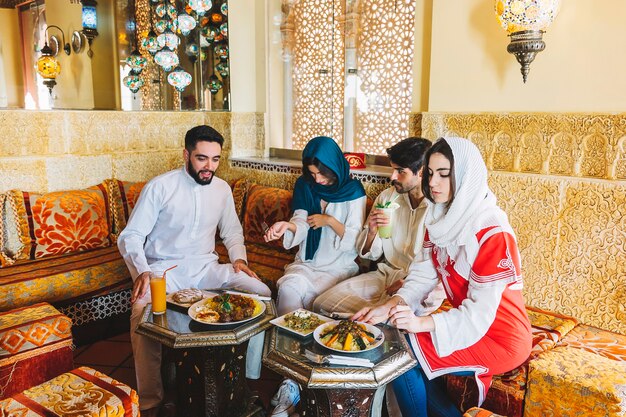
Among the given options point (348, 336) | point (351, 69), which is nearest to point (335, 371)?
point (348, 336)

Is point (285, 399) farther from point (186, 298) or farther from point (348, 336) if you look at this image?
point (348, 336)

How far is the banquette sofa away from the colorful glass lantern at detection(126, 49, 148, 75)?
113cm

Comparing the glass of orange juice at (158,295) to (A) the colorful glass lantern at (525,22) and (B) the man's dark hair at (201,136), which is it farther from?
(A) the colorful glass lantern at (525,22)

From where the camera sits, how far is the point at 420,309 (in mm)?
2586

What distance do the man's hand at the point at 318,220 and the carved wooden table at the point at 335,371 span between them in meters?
1.14

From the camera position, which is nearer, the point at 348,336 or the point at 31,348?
the point at 348,336

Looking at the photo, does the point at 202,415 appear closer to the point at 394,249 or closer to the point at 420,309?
the point at 420,309

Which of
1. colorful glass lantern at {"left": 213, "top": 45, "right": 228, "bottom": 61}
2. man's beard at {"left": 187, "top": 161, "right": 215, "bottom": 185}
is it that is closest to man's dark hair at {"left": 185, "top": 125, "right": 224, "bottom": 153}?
man's beard at {"left": 187, "top": 161, "right": 215, "bottom": 185}

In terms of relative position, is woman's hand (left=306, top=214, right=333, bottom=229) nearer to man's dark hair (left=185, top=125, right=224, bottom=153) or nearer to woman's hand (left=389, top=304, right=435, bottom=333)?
man's dark hair (left=185, top=125, right=224, bottom=153)

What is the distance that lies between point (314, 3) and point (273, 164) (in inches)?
58.5

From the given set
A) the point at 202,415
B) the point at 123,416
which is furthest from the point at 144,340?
the point at 123,416

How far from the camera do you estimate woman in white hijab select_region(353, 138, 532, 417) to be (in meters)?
2.08

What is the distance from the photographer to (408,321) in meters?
2.11

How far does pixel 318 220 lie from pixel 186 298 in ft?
3.44
